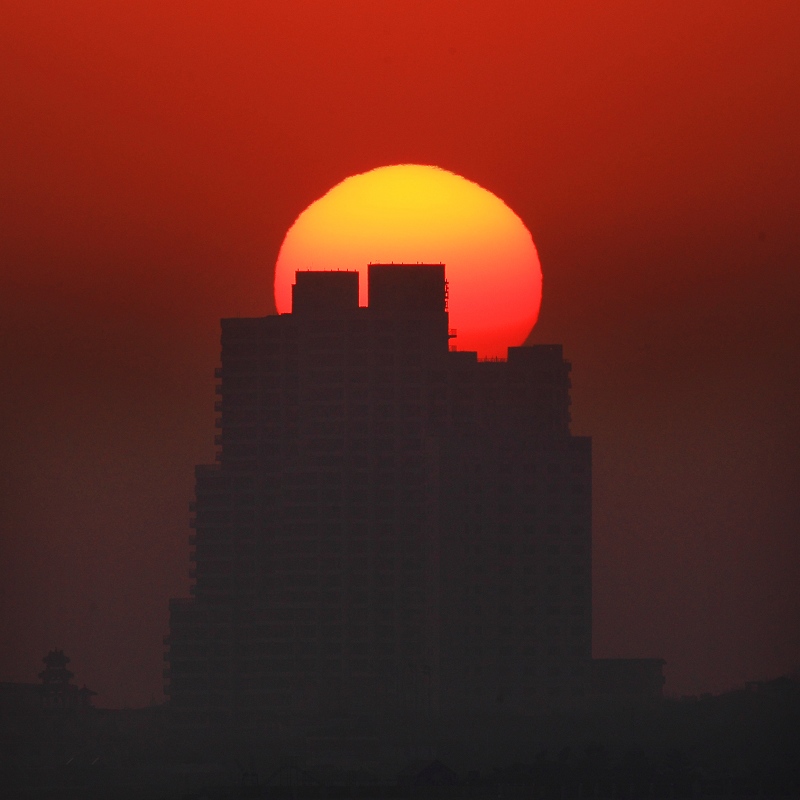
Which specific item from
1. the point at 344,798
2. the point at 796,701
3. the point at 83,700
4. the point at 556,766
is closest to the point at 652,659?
the point at 796,701

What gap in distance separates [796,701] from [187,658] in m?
60.7

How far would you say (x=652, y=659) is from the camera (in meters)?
186

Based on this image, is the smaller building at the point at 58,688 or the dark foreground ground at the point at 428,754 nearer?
the dark foreground ground at the point at 428,754

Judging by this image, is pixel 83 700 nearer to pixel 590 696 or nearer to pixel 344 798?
pixel 590 696

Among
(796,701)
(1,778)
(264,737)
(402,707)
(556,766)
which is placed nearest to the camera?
(556,766)

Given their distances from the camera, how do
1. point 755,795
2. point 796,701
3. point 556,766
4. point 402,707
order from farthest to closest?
1. point 402,707
2. point 796,701
3. point 556,766
4. point 755,795

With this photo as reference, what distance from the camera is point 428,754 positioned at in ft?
533

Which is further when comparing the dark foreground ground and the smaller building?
the smaller building

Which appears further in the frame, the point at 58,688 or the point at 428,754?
the point at 58,688

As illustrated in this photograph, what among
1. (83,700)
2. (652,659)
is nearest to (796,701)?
(652,659)

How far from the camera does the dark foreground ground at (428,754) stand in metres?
122

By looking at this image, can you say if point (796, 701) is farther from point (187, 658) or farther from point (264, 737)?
point (187, 658)

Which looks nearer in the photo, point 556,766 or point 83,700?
point 556,766

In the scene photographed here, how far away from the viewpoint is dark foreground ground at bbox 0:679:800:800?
12162cm
